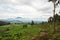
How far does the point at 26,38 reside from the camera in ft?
180

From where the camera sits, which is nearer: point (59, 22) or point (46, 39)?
point (46, 39)

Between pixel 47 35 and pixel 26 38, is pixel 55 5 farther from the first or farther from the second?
pixel 26 38

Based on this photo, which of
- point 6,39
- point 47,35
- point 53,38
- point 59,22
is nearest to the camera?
point 53,38

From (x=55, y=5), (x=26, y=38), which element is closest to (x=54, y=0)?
(x=55, y=5)

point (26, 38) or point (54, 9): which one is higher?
point (54, 9)

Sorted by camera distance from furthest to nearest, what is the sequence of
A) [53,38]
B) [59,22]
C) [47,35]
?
[59,22] < [47,35] < [53,38]

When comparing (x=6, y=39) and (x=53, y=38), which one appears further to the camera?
(x=6, y=39)

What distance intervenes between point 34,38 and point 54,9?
12.4 m

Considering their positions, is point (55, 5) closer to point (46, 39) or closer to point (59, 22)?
point (46, 39)

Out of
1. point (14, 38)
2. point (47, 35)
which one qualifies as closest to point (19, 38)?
point (14, 38)

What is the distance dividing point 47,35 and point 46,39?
99.1 inches

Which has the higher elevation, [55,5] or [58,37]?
[55,5]

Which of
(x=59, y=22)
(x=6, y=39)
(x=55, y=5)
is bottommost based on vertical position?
(x=6, y=39)

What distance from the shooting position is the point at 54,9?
49.7 meters
